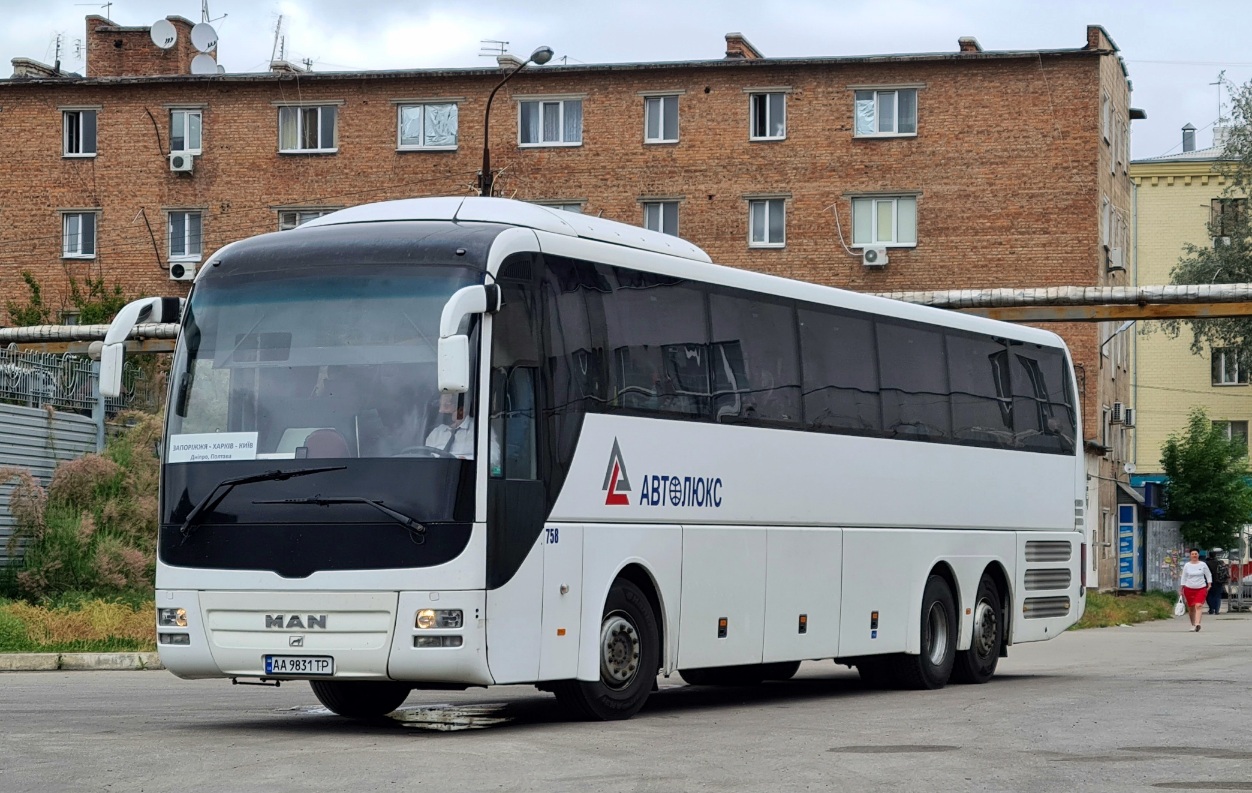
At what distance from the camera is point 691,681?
17.8 meters

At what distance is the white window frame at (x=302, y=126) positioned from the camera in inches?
2137

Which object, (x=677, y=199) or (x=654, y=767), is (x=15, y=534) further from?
(x=677, y=199)

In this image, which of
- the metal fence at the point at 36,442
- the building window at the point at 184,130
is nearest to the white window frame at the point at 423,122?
the building window at the point at 184,130

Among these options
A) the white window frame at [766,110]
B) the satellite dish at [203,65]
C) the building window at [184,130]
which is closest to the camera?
the white window frame at [766,110]

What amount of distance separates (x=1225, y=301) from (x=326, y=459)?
96.8 ft

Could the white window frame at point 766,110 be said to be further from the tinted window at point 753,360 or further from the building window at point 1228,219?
the tinted window at point 753,360

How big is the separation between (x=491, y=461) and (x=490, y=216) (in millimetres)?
1949

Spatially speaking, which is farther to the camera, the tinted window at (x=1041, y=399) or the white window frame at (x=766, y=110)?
the white window frame at (x=766, y=110)

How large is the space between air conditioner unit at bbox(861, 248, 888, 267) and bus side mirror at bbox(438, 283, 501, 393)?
39243 mm

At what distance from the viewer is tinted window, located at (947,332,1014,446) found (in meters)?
19.3

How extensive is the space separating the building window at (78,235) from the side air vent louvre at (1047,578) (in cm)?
3994

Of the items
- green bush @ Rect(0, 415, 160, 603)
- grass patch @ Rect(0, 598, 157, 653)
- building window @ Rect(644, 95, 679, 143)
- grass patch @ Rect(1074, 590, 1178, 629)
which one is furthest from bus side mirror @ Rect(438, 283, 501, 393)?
building window @ Rect(644, 95, 679, 143)

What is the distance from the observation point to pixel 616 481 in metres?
13.9

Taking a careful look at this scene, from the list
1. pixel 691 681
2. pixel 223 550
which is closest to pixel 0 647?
pixel 691 681
